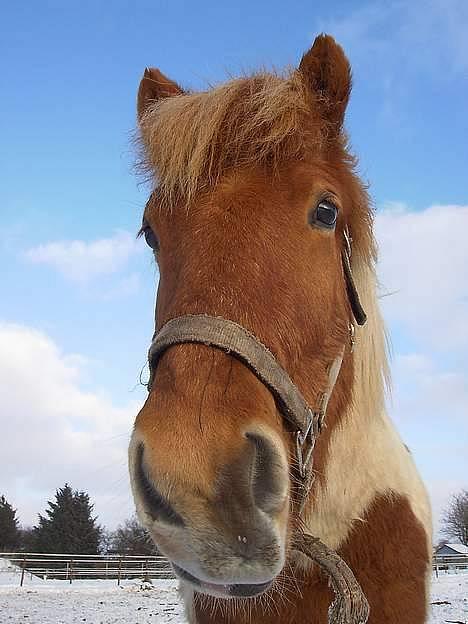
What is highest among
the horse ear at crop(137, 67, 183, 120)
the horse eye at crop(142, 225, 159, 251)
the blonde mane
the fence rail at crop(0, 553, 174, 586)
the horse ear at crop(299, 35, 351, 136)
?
the horse ear at crop(137, 67, 183, 120)

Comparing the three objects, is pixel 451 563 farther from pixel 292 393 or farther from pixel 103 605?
pixel 292 393

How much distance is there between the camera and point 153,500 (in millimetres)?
1726

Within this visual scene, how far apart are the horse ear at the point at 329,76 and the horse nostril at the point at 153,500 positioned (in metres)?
1.97

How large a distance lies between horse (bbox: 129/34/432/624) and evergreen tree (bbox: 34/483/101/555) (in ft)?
127

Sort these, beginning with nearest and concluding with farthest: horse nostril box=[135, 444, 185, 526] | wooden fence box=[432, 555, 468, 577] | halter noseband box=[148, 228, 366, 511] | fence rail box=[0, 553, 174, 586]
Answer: horse nostril box=[135, 444, 185, 526]
halter noseband box=[148, 228, 366, 511]
fence rail box=[0, 553, 174, 586]
wooden fence box=[432, 555, 468, 577]

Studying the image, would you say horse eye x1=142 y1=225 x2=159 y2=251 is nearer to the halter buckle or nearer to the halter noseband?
the halter noseband

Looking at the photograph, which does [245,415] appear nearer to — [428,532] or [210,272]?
[210,272]

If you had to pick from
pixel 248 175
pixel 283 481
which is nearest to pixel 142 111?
pixel 248 175

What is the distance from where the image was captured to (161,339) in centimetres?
202

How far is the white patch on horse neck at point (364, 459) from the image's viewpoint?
2.76m

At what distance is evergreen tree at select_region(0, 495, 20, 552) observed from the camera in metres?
43.7

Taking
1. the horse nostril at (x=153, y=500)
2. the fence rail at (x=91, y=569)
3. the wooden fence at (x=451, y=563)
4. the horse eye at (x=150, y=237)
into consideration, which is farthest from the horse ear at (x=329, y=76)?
the wooden fence at (x=451, y=563)

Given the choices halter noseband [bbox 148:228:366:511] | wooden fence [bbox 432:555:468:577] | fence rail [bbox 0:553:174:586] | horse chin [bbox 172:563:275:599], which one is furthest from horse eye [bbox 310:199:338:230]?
wooden fence [bbox 432:555:468:577]

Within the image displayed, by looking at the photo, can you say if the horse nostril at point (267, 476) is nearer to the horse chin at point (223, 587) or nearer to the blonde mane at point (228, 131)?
the horse chin at point (223, 587)
